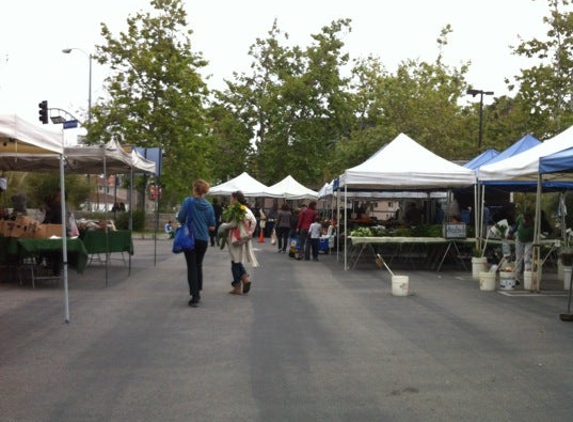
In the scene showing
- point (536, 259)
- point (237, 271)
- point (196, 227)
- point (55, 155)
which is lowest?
point (237, 271)

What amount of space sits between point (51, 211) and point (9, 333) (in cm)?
667

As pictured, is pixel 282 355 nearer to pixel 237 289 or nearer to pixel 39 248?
pixel 237 289

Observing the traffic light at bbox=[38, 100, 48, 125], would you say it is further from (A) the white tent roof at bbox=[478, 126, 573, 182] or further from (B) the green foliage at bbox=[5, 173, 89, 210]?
(A) the white tent roof at bbox=[478, 126, 573, 182]

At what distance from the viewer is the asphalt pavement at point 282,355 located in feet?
18.4

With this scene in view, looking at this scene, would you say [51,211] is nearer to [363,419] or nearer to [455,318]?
[455,318]

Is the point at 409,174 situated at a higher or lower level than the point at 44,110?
lower

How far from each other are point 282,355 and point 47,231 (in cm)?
759

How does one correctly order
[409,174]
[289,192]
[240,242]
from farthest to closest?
[289,192] → [409,174] → [240,242]

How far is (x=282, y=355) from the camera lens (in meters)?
7.51

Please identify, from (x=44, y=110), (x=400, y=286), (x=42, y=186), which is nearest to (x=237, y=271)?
(x=400, y=286)

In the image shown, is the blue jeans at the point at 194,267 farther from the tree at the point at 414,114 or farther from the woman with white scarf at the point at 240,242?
the tree at the point at 414,114

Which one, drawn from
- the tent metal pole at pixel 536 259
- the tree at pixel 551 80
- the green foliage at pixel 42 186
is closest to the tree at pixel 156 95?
the green foliage at pixel 42 186

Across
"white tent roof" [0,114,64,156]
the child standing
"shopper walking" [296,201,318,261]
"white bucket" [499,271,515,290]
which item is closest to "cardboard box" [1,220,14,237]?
"white tent roof" [0,114,64,156]

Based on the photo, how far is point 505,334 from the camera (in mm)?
8969
